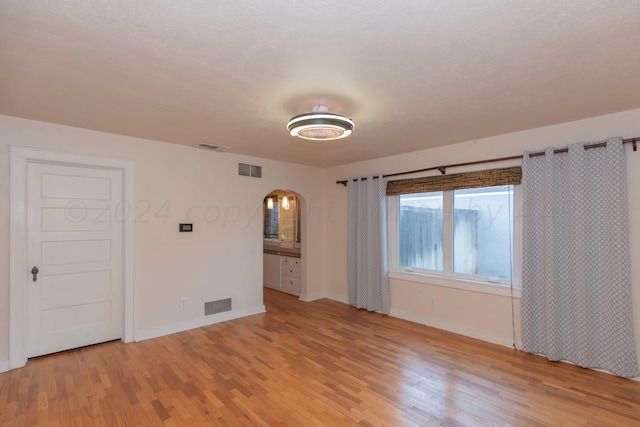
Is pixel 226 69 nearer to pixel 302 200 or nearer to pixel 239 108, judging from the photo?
pixel 239 108

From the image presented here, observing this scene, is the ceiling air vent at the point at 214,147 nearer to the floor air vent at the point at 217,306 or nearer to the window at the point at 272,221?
the floor air vent at the point at 217,306

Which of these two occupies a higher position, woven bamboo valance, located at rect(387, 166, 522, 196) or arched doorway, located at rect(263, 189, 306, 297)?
woven bamboo valance, located at rect(387, 166, 522, 196)

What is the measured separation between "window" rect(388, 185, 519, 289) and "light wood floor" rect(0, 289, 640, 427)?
0.91 metres

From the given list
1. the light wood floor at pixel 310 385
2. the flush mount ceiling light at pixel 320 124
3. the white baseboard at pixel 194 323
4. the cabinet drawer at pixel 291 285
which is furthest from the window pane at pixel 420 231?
the white baseboard at pixel 194 323

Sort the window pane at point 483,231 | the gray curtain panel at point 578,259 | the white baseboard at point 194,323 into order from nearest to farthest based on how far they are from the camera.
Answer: the gray curtain panel at point 578,259
the window pane at point 483,231
the white baseboard at point 194,323

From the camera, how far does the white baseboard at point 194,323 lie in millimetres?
3964

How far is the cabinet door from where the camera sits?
6.69m

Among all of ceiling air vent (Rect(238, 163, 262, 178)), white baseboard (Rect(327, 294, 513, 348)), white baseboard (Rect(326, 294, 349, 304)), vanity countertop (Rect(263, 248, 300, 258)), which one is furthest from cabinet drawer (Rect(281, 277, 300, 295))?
ceiling air vent (Rect(238, 163, 262, 178))

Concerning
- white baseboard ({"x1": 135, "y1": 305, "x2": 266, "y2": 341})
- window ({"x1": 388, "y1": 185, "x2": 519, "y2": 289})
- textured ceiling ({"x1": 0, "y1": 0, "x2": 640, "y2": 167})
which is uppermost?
textured ceiling ({"x1": 0, "y1": 0, "x2": 640, "y2": 167})

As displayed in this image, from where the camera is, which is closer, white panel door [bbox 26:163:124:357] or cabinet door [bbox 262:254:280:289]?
white panel door [bbox 26:163:124:357]

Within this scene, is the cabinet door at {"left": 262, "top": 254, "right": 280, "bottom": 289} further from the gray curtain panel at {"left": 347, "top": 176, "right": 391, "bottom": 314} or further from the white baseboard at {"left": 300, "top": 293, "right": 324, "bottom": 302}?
the gray curtain panel at {"left": 347, "top": 176, "right": 391, "bottom": 314}

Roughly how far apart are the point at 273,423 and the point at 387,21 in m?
2.65

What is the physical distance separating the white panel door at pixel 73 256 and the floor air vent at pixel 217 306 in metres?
1.04

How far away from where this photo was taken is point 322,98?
2.60 metres
